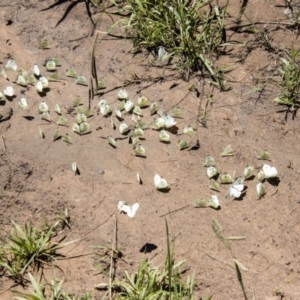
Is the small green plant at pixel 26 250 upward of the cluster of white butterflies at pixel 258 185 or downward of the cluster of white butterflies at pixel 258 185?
downward

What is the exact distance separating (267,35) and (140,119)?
1.01 m

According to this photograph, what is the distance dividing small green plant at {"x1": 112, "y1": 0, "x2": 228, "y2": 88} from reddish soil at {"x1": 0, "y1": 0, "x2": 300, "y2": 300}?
0.09 m

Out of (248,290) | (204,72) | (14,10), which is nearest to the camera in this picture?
(248,290)

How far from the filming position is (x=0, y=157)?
139 inches

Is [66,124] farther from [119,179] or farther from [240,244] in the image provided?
[240,244]

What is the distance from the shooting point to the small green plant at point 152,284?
298 centimetres

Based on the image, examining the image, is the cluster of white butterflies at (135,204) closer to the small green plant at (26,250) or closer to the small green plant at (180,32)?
the small green plant at (26,250)

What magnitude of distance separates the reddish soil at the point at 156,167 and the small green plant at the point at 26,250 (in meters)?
0.07

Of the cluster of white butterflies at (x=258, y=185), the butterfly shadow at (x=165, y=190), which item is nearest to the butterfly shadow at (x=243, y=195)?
the cluster of white butterflies at (x=258, y=185)

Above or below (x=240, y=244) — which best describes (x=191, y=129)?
above

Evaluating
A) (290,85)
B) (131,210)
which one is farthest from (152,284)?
(290,85)

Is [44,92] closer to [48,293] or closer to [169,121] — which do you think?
[169,121]

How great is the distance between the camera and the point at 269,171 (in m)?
3.36

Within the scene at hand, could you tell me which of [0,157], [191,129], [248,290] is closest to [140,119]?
[191,129]
